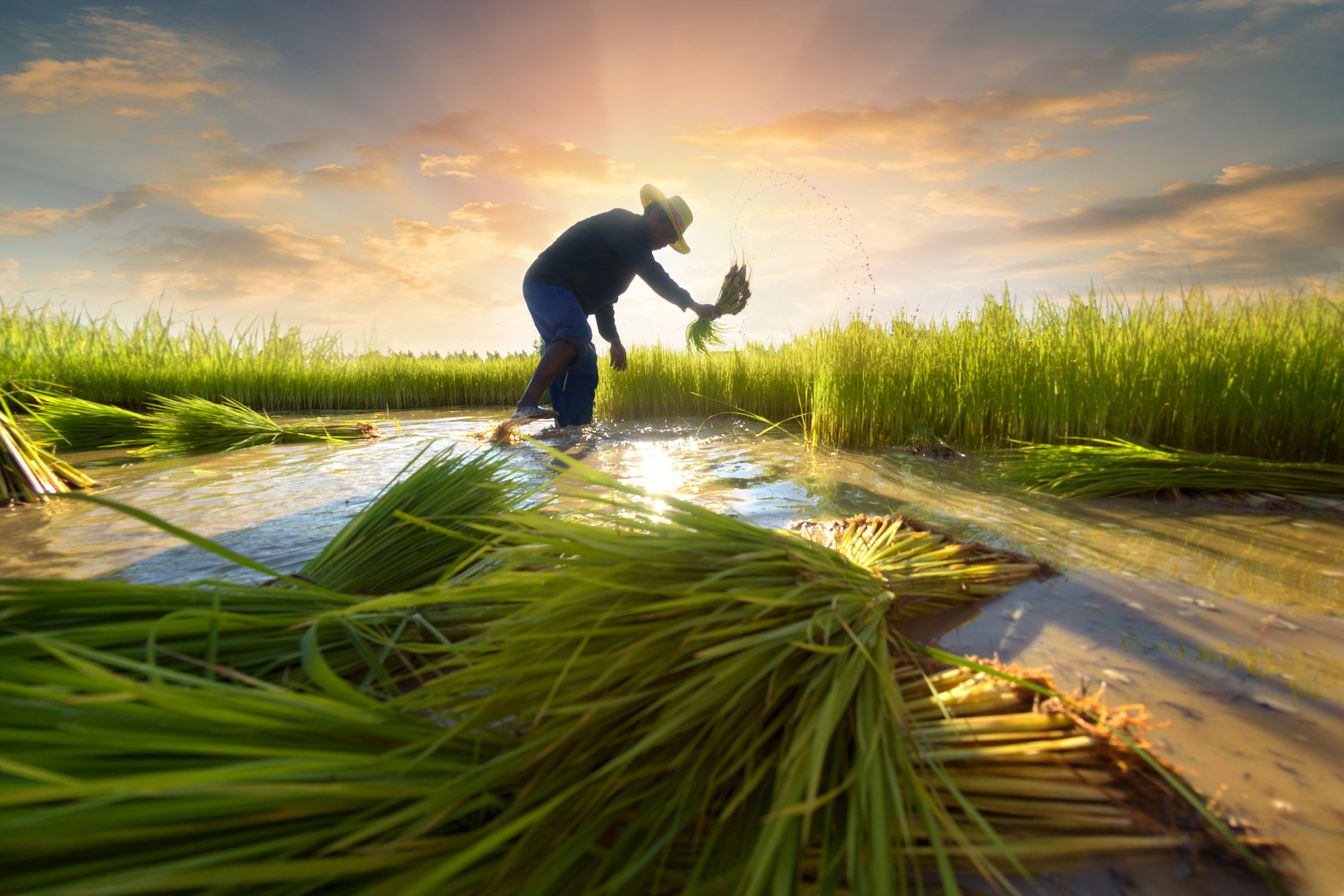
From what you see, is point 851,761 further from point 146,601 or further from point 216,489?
point 216,489

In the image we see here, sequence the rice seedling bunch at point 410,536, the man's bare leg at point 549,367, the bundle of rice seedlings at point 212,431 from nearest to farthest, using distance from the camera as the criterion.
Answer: the rice seedling bunch at point 410,536
the bundle of rice seedlings at point 212,431
the man's bare leg at point 549,367

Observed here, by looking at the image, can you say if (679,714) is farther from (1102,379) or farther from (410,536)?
(1102,379)

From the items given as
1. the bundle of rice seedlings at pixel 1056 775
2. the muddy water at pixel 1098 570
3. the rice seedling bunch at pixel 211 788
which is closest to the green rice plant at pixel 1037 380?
the muddy water at pixel 1098 570

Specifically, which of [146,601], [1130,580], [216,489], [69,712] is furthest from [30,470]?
[1130,580]

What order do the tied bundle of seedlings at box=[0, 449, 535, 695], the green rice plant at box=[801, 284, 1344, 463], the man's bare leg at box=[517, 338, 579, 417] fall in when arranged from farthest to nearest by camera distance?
the man's bare leg at box=[517, 338, 579, 417], the green rice plant at box=[801, 284, 1344, 463], the tied bundle of seedlings at box=[0, 449, 535, 695]

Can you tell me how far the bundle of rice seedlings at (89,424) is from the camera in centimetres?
395

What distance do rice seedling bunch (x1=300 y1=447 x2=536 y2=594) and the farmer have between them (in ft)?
11.8

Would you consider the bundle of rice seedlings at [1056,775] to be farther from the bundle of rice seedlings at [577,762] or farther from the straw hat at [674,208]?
the straw hat at [674,208]

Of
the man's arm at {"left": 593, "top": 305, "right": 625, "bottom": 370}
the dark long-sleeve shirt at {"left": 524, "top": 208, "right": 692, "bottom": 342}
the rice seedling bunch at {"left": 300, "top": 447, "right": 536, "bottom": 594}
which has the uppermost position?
the dark long-sleeve shirt at {"left": 524, "top": 208, "right": 692, "bottom": 342}

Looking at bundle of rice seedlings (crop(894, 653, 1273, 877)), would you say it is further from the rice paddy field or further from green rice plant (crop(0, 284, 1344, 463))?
green rice plant (crop(0, 284, 1344, 463))

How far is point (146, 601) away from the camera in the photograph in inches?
36.0

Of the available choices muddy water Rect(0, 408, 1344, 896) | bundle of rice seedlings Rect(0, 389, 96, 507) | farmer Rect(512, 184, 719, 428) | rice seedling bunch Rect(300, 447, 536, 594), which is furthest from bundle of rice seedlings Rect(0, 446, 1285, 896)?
farmer Rect(512, 184, 719, 428)

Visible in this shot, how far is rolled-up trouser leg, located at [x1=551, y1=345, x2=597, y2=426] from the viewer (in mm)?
5922

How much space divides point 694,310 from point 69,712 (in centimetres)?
517
